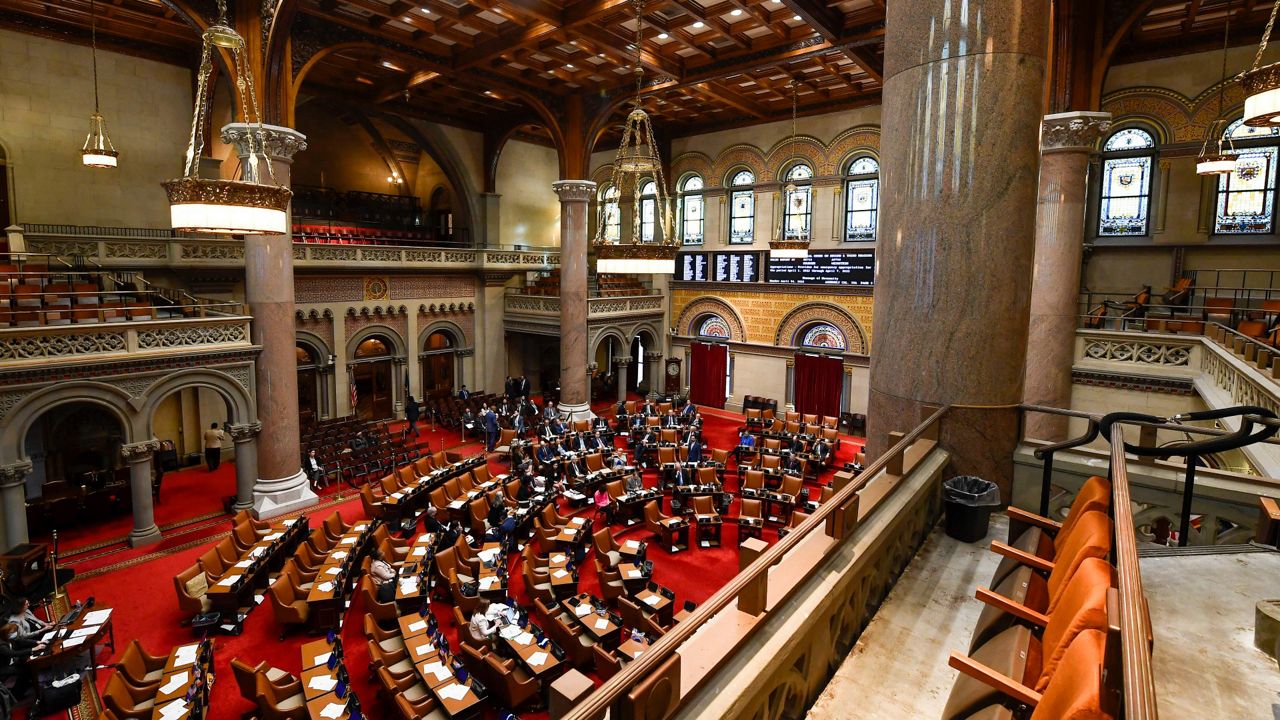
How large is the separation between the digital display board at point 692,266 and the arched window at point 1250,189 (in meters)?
12.7

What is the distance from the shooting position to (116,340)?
393 inches

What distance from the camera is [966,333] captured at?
4.56 meters

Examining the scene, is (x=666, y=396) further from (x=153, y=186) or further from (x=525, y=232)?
(x=153, y=186)

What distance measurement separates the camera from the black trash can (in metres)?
4.14

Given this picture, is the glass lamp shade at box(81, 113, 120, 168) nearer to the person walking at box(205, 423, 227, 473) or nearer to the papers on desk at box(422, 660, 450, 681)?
the person walking at box(205, 423, 227, 473)

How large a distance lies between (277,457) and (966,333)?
11.7m

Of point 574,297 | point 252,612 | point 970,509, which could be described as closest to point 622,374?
point 574,297

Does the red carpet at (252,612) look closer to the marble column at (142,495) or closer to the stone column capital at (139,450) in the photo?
the marble column at (142,495)

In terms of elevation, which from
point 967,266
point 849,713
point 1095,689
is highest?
point 967,266

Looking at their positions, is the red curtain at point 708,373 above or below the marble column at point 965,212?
below

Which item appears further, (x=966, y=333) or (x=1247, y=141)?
(x=1247, y=141)

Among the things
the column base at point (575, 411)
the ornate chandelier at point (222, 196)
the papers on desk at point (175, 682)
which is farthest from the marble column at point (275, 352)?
the column base at point (575, 411)

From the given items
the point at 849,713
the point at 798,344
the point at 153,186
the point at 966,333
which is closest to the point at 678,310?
the point at 798,344

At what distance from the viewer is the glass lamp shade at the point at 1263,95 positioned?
4691mm
